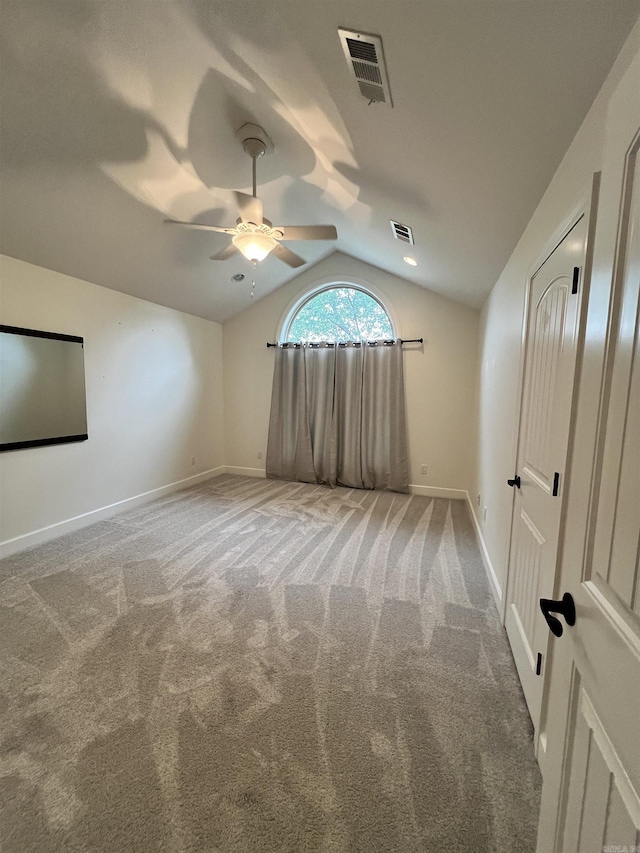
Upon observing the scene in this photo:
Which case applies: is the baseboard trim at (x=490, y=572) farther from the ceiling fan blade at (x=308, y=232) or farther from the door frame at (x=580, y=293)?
the ceiling fan blade at (x=308, y=232)

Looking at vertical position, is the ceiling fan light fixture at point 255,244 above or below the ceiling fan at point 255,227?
below

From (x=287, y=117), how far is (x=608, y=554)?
2.47 meters

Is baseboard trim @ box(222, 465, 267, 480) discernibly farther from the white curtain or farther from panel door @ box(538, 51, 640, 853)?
panel door @ box(538, 51, 640, 853)

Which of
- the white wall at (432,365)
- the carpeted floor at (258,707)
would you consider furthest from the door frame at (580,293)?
the white wall at (432,365)

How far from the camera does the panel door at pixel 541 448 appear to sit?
114 centimetres

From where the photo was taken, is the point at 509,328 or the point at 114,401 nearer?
the point at 509,328

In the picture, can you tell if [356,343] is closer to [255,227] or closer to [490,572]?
[255,227]

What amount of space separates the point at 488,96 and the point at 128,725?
277 centimetres

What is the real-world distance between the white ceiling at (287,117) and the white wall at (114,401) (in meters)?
0.34

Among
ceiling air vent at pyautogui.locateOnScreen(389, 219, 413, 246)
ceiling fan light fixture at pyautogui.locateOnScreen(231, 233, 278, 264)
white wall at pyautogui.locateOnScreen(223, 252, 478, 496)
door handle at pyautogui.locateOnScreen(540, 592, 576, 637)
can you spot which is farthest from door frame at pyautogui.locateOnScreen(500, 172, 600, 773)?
white wall at pyautogui.locateOnScreen(223, 252, 478, 496)

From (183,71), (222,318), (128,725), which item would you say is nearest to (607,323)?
(128,725)

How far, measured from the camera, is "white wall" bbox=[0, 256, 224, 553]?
280cm

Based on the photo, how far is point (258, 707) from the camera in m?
1.44

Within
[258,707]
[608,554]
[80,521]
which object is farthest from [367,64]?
[80,521]
